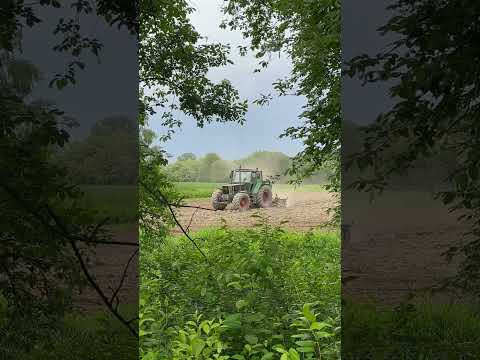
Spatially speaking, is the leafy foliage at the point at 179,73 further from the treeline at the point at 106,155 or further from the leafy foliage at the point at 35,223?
the leafy foliage at the point at 35,223

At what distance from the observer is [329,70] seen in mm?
3189

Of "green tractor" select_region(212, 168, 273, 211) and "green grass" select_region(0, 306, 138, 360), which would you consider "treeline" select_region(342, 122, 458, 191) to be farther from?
"green tractor" select_region(212, 168, 273, 211)

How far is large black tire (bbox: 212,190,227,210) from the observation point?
4.44m

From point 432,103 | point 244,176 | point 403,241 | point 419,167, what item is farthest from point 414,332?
point 244,176

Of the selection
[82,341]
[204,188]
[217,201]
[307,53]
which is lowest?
[82,341]

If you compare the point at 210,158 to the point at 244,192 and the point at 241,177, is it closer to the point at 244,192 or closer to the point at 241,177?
the point at 241,177

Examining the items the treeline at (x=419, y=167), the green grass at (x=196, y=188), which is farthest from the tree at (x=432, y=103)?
the green grass at (x=196, y=188)

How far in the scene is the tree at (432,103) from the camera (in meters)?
1.16

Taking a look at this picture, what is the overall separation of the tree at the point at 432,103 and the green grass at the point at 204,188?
2744mm

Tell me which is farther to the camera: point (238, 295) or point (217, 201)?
point (217, 201)

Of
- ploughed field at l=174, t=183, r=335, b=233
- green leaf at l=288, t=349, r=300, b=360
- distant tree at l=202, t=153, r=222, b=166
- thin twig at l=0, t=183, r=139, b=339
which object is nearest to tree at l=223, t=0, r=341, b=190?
ploughed field at l=174, t=183, r=335, b=233

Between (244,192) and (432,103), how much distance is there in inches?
132

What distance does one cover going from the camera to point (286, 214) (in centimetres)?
441

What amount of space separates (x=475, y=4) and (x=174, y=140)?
291 cm
